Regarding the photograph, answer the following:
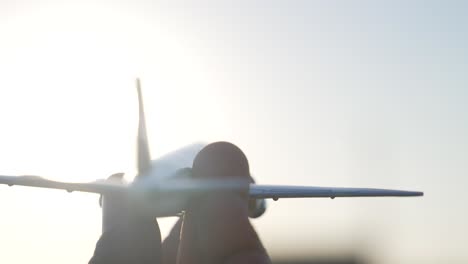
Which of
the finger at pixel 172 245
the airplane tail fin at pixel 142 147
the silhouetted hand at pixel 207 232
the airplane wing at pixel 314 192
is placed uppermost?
the airplane tail fin at pixel 142 147

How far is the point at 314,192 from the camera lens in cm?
3591

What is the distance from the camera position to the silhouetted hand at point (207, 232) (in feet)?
65.7

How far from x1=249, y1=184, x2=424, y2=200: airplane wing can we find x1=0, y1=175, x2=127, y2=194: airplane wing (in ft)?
22.9

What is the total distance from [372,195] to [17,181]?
17361mm

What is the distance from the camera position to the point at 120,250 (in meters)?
24.6

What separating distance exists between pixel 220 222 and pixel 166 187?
13.2ft

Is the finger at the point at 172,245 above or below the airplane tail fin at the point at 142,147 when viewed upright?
below

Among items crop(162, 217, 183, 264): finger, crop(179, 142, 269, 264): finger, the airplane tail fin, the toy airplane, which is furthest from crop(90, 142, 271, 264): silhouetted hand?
crop(162, 217, 183, 264): finger

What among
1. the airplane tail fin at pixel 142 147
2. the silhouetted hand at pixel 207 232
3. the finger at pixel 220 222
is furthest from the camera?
the airplane tail fin at pixel 142 147

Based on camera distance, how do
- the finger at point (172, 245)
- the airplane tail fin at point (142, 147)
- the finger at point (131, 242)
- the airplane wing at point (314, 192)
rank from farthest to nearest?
1. the airplane wing at point (314, 192)
2. the finger at point (172, 245)
3. the airplane tail fin at point (142, 147)
4. the finger at point (131, 242)

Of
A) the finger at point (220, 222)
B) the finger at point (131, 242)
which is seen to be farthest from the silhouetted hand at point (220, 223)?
the finger at point (131, 242)

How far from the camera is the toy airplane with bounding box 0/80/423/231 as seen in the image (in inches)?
899

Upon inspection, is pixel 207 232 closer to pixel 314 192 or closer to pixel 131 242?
pixel 131 242

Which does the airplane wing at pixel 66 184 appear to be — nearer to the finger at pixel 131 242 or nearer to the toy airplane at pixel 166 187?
the toy airplane at pixel 166 187
